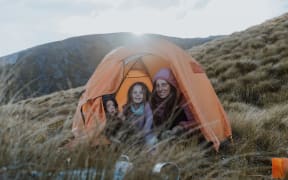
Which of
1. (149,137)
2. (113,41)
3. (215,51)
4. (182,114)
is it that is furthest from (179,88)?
(113,41)

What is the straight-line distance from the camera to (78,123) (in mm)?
6652

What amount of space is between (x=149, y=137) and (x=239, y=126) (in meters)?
2.36

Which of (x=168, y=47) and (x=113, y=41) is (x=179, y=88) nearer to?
(x=168, y=47)

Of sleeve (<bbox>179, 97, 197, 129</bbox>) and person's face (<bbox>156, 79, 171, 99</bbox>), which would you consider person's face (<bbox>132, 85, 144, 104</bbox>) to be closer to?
person's face (<bbox>156, 79, 171, 99</bbox>)

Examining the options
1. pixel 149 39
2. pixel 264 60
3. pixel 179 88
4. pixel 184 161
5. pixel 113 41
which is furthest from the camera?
pixel 113 41

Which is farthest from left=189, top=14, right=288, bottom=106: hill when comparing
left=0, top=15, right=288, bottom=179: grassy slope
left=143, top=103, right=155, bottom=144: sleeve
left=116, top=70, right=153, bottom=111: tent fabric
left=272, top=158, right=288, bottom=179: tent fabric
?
left=272, top=158, right=288, bottom=179: tent fabric

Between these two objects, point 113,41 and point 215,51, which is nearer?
point 215,51

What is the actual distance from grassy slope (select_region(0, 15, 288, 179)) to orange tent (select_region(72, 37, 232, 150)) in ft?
1.01

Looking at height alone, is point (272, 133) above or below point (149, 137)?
below

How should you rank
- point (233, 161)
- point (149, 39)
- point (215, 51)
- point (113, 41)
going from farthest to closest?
point (113, 41)
point (215, 51)
point (149, 39)
point (233, 161)

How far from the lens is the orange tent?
20.2ft

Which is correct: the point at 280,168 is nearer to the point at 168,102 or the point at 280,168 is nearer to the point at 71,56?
the point at 168,102

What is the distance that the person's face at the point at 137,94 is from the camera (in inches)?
263

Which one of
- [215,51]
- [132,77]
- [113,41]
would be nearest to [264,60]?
[215,51]
